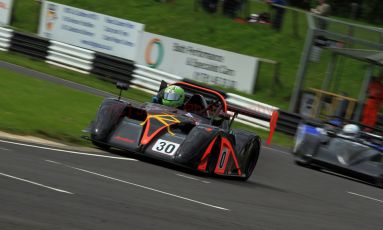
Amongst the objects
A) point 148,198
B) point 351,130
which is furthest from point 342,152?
point 148,198

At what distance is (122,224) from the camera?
611 cm

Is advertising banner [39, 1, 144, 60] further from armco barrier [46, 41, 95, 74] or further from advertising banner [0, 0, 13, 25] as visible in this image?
advertising banner [0, 0, 13, 25]

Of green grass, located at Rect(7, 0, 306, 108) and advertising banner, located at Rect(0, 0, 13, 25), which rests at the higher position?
green grass, located at Rect(7, 0, 306, 108)

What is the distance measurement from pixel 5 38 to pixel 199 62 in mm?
6306

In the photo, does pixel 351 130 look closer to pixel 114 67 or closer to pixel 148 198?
pixel 148 198

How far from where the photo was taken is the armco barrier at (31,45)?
968 inches

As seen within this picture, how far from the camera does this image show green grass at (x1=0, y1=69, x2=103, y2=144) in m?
12.2

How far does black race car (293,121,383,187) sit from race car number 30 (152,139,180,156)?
352 cm

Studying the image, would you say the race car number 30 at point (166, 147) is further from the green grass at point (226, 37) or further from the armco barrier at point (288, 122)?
the armco barrier at point (288, 122)

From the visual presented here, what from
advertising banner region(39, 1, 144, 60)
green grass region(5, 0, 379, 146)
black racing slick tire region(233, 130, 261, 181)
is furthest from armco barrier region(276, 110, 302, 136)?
black racing slick tire region(233, 130, 261, 181)

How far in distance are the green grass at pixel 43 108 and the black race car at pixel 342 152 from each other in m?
3.80

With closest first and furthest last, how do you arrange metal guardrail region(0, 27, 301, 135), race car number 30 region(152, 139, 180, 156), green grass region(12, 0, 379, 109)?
race car number 30 region(152, 139, 180, 156) → metal guardrail region(0, 27, 301, 135) → green grass region(12, 0, 379, 109)

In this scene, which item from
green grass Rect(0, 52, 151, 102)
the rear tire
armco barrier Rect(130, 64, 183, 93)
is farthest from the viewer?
armco barrier Rect(130, 64, 183, 93)

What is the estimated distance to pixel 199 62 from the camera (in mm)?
23688
